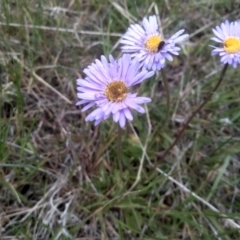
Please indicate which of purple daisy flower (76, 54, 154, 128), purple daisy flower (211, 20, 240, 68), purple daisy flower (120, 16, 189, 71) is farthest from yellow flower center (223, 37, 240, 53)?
purple daisy flower (76, 54, 154, 128)

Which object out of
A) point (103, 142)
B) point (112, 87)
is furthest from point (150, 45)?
point (103, 142)

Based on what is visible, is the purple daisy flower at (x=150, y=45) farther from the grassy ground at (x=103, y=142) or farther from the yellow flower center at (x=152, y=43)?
the grassy ground at (x=103, y=142)

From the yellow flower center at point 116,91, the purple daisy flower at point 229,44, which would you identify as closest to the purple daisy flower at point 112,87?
the yellow flower center at point 116,91

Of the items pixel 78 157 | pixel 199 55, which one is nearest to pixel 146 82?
pixel 199 55

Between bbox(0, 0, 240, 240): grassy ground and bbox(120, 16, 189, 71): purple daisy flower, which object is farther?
bbox(0, 0, 240, 240): grassy ground

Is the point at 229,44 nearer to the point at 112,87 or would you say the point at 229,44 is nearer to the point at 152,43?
the point at 152,43

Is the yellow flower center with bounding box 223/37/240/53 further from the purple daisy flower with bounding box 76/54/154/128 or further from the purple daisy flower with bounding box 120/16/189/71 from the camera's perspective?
the purple daisy flower with bounding box 76/54/154/128
